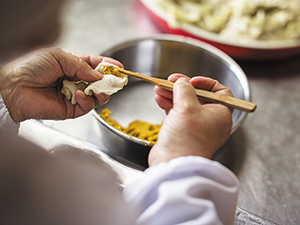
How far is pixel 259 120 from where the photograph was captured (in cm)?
100

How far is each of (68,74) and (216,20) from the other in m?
0.80

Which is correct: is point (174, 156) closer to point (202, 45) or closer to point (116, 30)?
point (202, 45)

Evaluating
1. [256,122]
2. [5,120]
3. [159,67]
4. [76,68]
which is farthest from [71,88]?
[256,122]

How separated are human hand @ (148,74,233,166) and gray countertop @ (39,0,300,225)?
9.4 inches

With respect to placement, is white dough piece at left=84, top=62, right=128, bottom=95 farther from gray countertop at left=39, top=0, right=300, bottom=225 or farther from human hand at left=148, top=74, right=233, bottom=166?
gray countertop at left=39, top=0, right=300, bottom=225

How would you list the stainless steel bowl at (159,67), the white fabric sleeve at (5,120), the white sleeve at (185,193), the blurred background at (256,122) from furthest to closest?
1. the stainless steel bowl at (159,67)
2. the blurred background at (256,122)
3. the white fabric sleeve at (5,120)
4. the white sleeve at (185,193)

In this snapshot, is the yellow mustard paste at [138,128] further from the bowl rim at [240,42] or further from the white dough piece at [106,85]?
the bowl rim at [240,42]

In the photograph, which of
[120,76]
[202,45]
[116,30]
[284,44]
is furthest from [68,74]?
[284,44]

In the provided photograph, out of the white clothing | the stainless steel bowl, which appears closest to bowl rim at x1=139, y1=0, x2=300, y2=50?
the stainless steel bowl

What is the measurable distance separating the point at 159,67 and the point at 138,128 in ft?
1.27

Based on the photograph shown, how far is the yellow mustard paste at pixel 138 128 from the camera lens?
82cm

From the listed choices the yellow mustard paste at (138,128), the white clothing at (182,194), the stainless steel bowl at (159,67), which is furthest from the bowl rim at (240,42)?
the white clothing at (182,194)

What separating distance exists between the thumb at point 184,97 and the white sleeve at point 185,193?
11 centimetres

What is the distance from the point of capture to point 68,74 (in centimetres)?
65
